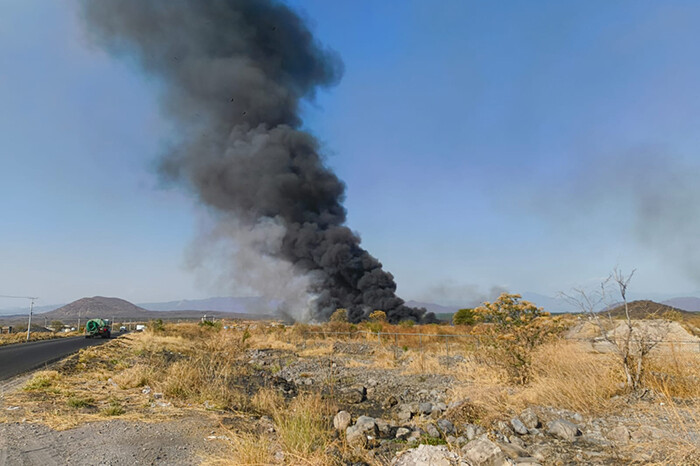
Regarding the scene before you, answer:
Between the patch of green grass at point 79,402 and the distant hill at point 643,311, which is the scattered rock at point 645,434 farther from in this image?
the patch of green grass at point 79,402

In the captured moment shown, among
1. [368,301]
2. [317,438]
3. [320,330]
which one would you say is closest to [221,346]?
[317,438]

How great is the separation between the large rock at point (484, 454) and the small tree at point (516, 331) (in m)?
5.44

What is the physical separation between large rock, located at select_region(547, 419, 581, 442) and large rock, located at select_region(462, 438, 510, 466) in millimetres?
1893

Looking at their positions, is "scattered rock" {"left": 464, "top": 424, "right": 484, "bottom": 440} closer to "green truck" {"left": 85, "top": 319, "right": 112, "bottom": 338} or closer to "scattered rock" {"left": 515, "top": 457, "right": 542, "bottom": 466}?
"scattered rock" {"left": 515, "top": 457, "right": 542, "bottom": 466}

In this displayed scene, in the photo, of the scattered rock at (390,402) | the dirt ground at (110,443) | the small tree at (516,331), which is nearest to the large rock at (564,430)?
the small tree at (516,331)

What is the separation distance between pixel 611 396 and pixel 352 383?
8178mm

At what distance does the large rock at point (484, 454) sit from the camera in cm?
457

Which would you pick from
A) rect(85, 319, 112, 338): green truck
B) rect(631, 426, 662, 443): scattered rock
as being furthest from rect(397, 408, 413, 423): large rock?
rect(85, 319, 112, 338): green truck

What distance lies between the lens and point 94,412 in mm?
7273

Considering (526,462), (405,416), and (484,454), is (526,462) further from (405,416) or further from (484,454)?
(405,416)

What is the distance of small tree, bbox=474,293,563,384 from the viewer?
10023 millimetres

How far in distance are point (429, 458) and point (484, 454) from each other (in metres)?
0.71

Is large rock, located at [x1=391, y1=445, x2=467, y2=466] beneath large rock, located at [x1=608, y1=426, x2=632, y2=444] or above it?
above

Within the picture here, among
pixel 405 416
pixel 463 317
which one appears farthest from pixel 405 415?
pixel 463 317
